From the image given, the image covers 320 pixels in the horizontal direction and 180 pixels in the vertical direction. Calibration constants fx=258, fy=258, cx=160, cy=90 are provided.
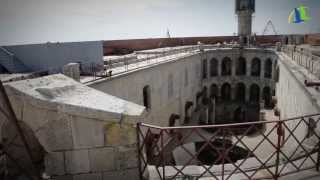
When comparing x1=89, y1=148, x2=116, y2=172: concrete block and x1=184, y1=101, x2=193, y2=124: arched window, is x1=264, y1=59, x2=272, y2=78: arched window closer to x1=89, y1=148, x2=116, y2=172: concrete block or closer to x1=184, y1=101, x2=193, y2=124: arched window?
x1=184, y1=101, x2=193, y2=124: arched window

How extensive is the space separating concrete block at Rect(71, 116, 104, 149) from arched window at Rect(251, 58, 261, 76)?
1232 inches

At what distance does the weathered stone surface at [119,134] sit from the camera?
4.83 m

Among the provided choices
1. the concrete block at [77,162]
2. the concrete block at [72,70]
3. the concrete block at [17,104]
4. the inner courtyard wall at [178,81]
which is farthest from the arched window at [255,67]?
the concrete block at [17,104]

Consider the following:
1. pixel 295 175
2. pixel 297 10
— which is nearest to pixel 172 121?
pixel 295 175

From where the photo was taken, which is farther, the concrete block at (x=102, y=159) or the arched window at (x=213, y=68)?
the arched window at (x=213, y=68)

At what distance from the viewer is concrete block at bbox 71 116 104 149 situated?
15.8 ft

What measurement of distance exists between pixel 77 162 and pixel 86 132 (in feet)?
2.03

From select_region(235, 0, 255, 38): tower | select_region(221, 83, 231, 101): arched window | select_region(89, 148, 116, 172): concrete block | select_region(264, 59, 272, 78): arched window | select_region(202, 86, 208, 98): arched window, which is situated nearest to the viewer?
select_region(89, 148, 116, 172): concrete block

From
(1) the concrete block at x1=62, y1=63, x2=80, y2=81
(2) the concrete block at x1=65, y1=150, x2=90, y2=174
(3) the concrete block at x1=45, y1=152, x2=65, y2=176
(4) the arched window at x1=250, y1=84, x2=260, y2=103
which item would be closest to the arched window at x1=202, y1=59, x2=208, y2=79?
(4) the arched window at x1=250, y1=84, x2=260, y2=103

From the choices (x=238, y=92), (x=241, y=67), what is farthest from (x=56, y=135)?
(x=238, y=92)

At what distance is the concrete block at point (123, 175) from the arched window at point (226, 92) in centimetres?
3045

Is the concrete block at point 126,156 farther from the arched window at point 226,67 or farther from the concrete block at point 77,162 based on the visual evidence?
the arched window at point 226,67

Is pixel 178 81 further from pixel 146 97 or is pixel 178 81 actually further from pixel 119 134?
pixel 119 134

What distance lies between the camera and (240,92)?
113 ft
